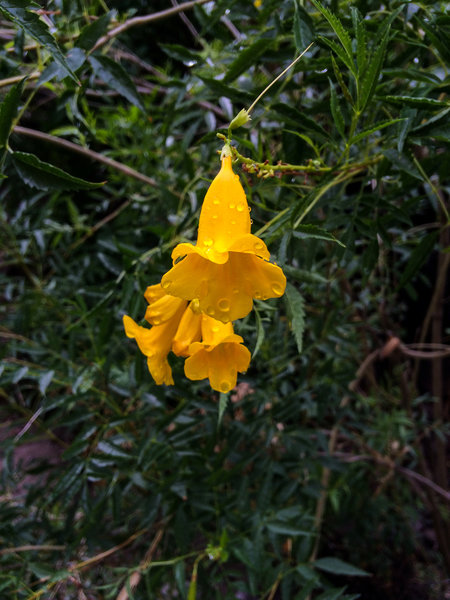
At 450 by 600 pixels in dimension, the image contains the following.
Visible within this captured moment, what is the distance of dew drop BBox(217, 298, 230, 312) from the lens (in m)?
0.58

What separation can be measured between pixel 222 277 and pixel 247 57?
42 cm

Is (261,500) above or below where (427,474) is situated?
above

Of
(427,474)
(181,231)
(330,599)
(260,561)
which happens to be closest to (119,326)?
(181,231)

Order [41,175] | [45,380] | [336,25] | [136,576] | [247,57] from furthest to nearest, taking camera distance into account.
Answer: [136,576], [45,380], [247,57], [41,175], [336,25]

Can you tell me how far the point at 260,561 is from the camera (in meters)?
1.09

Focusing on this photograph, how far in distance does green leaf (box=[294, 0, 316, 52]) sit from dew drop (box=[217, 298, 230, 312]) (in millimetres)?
396

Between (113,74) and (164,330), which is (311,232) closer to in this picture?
(164,330)

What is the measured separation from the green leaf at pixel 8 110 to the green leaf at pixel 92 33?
0.65 ft

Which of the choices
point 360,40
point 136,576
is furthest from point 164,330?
point 136,576

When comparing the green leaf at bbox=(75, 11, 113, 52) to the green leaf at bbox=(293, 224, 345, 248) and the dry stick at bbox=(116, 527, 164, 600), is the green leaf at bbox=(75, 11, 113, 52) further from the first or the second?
the dry stick at bbox=(116, 527, 164, 600)

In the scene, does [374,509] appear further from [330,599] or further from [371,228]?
[371,228]

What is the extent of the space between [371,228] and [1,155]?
0.61m

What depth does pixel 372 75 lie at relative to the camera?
2.01 ft

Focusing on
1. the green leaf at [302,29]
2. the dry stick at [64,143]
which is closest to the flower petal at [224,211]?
the green leaf at [302,29]
